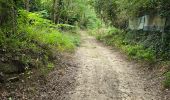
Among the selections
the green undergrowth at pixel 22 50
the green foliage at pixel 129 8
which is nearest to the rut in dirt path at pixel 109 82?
the green undergrowth at pixel 22 50

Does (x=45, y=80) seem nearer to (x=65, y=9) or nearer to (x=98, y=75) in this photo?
(x=98, y=75)

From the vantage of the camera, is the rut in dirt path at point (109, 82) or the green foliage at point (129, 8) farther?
the green foliage at point (129, 8)

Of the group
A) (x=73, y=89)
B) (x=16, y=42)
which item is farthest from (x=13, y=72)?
(x=73, y=89)

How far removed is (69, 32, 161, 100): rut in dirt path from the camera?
8461 mm

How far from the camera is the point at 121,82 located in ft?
33.2

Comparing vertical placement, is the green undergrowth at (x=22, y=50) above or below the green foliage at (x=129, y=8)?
below

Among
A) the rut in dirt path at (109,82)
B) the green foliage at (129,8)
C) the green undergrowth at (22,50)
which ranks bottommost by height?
the rut in dirt path at (109,82)

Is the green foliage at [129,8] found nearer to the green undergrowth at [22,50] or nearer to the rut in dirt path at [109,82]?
the rut in dirt path at [109,82]

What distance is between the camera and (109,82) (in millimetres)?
9969

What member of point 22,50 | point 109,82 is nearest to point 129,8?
point 109,82

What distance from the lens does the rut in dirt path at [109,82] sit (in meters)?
8.46

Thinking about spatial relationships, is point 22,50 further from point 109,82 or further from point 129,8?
point 129,8

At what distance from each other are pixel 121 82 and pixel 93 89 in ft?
5.25

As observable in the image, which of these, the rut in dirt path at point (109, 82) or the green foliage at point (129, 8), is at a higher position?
the green foliage at point (129, 8)
